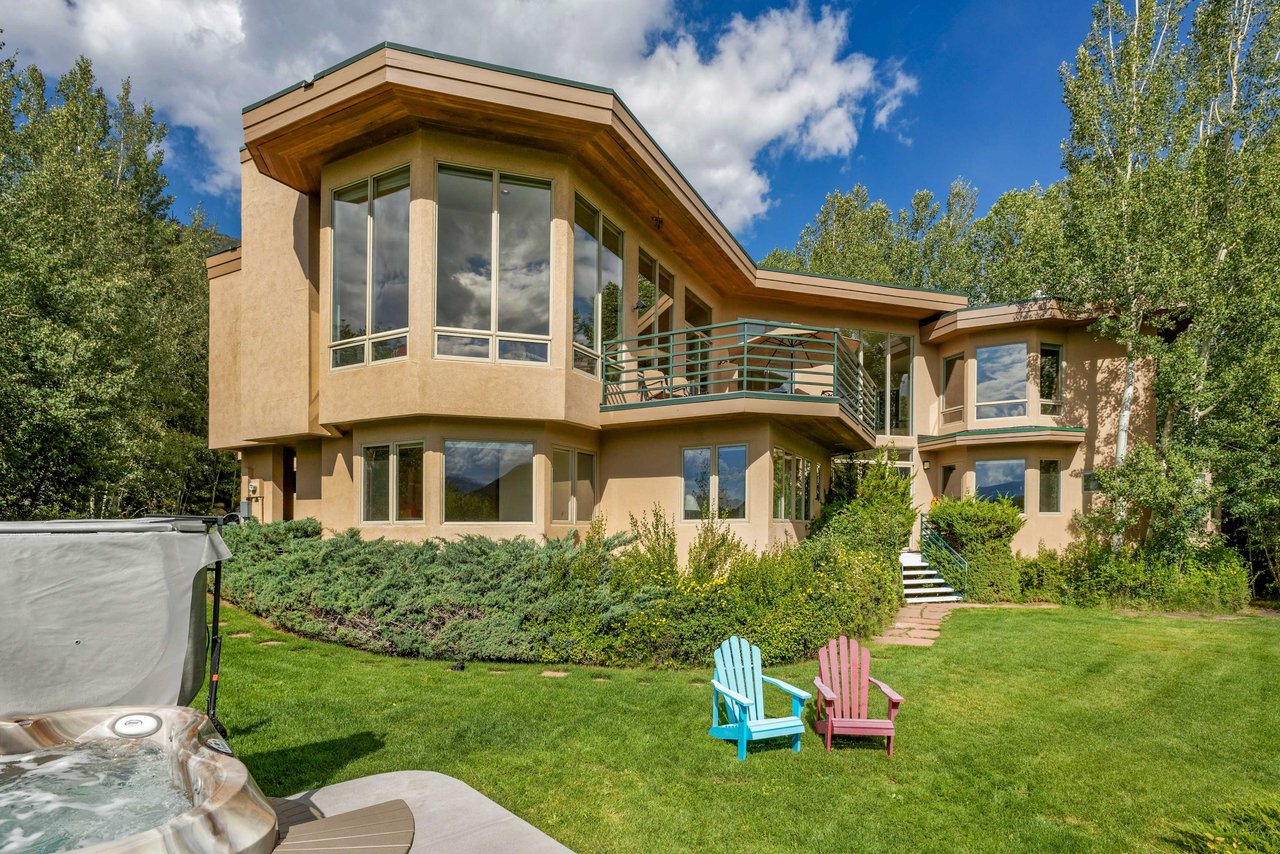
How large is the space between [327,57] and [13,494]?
55.3 feet

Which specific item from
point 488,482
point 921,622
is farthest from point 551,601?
point 921,622

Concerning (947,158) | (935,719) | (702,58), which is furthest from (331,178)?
(947,158)

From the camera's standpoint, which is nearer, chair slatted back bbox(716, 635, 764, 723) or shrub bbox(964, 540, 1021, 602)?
chair slatted back bbox(716, 635, 764, 723)

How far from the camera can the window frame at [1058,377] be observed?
738 inches

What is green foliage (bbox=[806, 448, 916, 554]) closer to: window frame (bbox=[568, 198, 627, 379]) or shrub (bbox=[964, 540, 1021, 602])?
shrub (bbox=[964, 540, 1021, 602])

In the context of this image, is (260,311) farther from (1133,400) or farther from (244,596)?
(1133,400)

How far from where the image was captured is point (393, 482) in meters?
11.3


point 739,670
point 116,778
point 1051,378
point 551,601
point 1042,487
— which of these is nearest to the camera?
point 116,778

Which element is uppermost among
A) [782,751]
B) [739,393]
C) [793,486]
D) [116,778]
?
[739,393]

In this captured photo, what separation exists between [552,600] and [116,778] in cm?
585

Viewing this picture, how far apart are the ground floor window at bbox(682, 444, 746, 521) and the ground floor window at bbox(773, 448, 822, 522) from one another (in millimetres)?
751

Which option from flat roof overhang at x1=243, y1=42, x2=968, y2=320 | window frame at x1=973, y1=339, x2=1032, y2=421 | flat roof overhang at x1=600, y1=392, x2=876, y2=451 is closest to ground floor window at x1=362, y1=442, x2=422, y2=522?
flat roof overhang at x1=600, y1=392, x2=876, y2=451

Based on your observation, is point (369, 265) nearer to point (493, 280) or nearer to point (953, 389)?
point (493, 280)

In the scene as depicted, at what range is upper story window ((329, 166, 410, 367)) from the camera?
11273 millimetres
